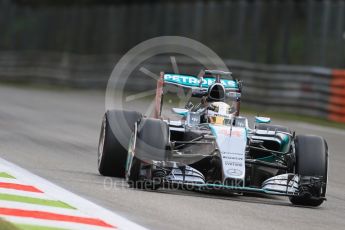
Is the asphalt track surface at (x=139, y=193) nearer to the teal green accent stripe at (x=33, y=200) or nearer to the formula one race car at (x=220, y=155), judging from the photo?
the formula one race car at (x=220, y=155)

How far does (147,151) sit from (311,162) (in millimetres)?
1653

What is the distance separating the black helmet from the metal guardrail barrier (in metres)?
12.4

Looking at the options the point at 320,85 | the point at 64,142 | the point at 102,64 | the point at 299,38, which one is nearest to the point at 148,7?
the point at 102,64

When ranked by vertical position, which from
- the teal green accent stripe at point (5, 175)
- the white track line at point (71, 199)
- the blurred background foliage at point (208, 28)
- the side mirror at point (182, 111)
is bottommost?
the white track line at point (71, 199)

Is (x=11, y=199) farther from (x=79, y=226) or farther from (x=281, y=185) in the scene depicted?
(x=281, y=185)

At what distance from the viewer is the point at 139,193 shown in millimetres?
10445

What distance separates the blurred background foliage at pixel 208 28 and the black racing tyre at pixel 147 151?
14.7 m

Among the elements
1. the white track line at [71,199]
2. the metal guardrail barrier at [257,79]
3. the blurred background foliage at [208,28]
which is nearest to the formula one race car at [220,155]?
the white track line at [71,199]

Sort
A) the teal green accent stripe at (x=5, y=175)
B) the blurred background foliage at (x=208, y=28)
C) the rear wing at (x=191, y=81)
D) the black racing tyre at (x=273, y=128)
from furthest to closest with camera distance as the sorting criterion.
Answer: the blurred background foliage at (x=208, y=28)
the rear wing at (x=191, y=81)
the black racing tyre at (x=273, y=128)
the teal green accent stripe at (x=5, y=175)

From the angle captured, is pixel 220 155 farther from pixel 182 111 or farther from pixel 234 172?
pixel 182 111

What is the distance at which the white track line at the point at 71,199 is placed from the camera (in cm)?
841

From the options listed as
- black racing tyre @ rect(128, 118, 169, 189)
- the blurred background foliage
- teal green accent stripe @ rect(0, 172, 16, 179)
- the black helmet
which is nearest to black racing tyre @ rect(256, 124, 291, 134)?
the black helmet

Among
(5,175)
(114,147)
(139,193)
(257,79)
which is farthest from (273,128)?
(257,79)

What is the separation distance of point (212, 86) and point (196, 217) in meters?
2.82
